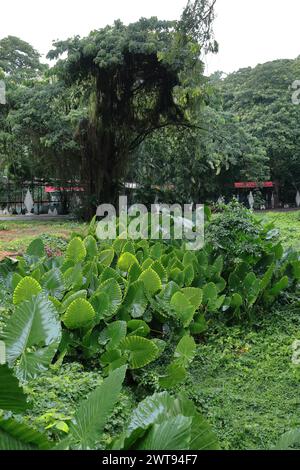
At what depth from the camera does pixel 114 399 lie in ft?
4.48

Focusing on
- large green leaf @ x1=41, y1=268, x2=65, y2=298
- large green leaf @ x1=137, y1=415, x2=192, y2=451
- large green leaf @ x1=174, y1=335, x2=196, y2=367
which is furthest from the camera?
large green leaf @ x1=41, y1=268, x2=65, y2=298

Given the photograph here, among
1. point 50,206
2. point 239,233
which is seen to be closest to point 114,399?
point 239,233

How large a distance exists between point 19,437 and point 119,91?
12815 mm

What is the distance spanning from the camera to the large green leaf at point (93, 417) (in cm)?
134

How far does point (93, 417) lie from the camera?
Result: 1.36m

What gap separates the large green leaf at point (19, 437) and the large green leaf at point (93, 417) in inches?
6.2

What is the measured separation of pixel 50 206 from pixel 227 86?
12.0m

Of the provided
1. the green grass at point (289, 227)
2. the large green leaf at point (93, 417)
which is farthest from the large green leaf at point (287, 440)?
the green grass at point (289, 227)

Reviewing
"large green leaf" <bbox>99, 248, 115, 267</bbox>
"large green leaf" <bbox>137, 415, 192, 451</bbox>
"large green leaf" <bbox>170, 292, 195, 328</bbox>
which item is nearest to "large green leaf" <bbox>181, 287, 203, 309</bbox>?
"large green leaf" <bbox>170, 292, 195, 328</bbox>

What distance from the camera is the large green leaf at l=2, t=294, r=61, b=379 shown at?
6.59 feet

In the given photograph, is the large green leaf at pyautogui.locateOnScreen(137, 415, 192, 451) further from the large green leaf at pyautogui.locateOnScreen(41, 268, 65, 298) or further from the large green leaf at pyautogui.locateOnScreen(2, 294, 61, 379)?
the large green leaf at pyautogui.locateOnScreen(41, 268, 65, 298)

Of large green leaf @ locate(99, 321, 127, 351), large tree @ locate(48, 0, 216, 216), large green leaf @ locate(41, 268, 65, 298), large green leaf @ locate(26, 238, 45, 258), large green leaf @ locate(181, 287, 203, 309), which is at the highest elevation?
large tree @ locate(48, 0, 216, 216)

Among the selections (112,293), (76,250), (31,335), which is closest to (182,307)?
(112,293)
